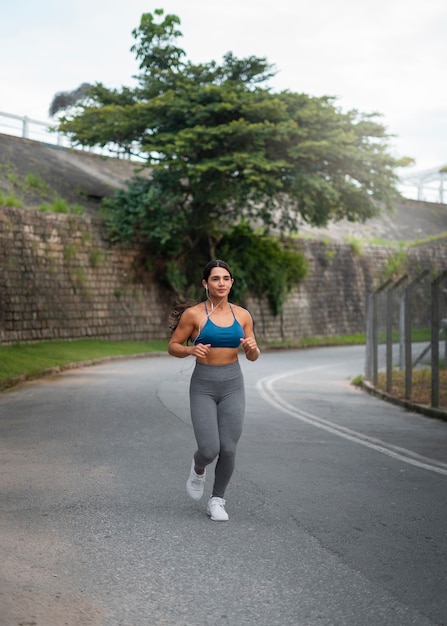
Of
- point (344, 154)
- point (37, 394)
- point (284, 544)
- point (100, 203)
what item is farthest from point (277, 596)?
point (100, 203)

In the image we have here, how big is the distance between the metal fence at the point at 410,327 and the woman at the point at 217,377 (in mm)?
7847

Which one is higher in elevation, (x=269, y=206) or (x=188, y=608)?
(x=269, y=206)

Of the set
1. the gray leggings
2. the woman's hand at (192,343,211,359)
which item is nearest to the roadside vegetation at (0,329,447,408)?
the gray leggings

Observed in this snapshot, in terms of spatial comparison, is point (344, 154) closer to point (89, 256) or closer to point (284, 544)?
point (89, 256)

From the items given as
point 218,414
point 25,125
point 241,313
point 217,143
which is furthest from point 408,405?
point 25,125

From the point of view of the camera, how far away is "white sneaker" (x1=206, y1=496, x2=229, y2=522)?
6.15 metres

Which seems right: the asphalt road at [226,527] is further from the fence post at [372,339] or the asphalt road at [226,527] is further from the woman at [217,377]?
the fence post at [372,339]

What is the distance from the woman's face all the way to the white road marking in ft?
10.2

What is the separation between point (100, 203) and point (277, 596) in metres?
33.8

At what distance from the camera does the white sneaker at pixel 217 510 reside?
20.2 feet

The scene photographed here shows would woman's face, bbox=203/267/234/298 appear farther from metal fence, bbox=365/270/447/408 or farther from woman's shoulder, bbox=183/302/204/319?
metal fence, bbox=365/270/447/408

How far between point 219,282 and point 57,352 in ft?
63.0

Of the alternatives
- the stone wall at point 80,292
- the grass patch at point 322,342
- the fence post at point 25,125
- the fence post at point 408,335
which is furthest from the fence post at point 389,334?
the fence post at point 25,125

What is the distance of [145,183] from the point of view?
33.7m
